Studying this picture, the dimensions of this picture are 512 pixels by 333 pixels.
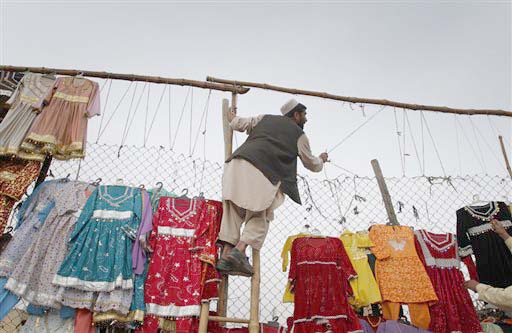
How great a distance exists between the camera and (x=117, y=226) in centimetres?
383

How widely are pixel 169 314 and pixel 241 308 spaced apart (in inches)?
49.0

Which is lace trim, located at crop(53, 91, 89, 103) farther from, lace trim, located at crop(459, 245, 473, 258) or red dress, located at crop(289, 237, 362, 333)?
lace trim, located at crop(459, 245, 473, 258)

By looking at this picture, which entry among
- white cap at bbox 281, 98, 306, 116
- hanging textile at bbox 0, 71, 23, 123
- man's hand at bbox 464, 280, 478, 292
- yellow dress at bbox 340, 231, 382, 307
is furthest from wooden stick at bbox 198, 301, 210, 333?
hanging textile at bbox 0, 71, 23, 123

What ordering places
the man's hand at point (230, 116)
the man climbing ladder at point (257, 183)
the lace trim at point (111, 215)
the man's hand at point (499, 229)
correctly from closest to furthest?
the man climbing ladder at point (257, 183) → the lace trim at point (111, 215) → the man's hand at point (230, 116) → the man's hand at point (499, 229)

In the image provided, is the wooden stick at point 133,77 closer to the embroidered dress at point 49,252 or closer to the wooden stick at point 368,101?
the wooden stick at point 368,101

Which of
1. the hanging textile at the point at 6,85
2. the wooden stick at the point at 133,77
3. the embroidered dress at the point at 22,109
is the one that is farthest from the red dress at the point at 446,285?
the hanging textile at the point at 6,85

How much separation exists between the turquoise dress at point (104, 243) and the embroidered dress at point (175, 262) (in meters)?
0.23

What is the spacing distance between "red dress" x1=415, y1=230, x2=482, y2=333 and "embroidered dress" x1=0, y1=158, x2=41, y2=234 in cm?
504

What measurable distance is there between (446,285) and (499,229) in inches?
38.7

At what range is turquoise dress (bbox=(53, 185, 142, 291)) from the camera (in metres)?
3.44

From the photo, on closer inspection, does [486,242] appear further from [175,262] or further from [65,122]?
[65,122]

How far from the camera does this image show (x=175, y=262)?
3.75m

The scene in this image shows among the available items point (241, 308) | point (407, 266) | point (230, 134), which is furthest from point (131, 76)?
point (407, 266)

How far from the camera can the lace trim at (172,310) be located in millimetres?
3461
